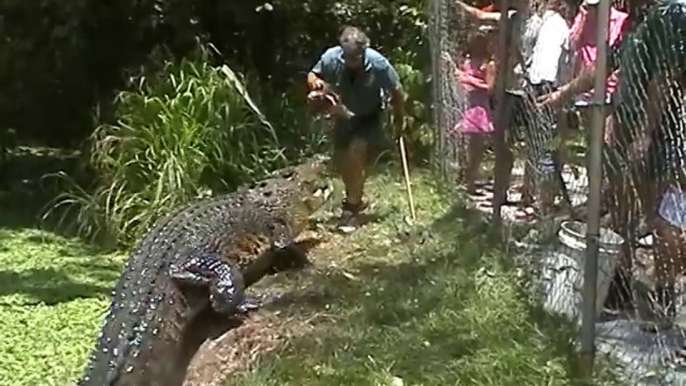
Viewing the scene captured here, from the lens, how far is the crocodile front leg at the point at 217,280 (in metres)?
6.28

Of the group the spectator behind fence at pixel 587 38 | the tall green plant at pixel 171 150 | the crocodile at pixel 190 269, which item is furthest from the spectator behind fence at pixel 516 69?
the tall green plant at pixel 171 150

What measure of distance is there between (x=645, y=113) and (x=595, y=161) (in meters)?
0.32

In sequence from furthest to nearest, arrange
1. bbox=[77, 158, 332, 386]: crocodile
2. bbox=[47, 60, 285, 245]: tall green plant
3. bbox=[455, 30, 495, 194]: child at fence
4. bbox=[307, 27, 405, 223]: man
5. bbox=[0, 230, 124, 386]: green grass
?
bbox=[47, 60, 285, 245]: tall green plant → bbox=[307, 27, 405, 223]: man → bbox=[455, 30, 495, 194]: child at fence → bbox=[0, 230, 124, 386]: green grass → bbox=[77, 158, 332, 386]: crocodile

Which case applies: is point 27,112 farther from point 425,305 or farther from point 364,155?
point 425,305

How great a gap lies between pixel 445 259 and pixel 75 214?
3.57 metres

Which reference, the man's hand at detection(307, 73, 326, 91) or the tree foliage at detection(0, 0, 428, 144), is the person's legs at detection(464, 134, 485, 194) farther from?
the tree foliage at detection(0, 0, 428, 144)

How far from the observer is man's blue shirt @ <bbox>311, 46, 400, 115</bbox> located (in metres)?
7.90

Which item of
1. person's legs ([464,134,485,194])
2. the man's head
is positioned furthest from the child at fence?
the man's head

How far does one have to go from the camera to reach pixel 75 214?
9070 millimetres

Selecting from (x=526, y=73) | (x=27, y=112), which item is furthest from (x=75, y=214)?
(x=526, y=73)

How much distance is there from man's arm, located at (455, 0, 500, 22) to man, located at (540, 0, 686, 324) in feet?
9.73

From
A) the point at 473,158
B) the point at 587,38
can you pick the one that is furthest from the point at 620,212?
the point at 473,158

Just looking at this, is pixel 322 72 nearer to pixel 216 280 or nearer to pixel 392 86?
pixel 392 86

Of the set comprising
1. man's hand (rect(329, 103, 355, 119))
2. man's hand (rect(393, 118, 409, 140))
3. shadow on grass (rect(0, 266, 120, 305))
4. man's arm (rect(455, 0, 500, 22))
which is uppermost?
man's arm (rect(455, 0, 500, 22))
